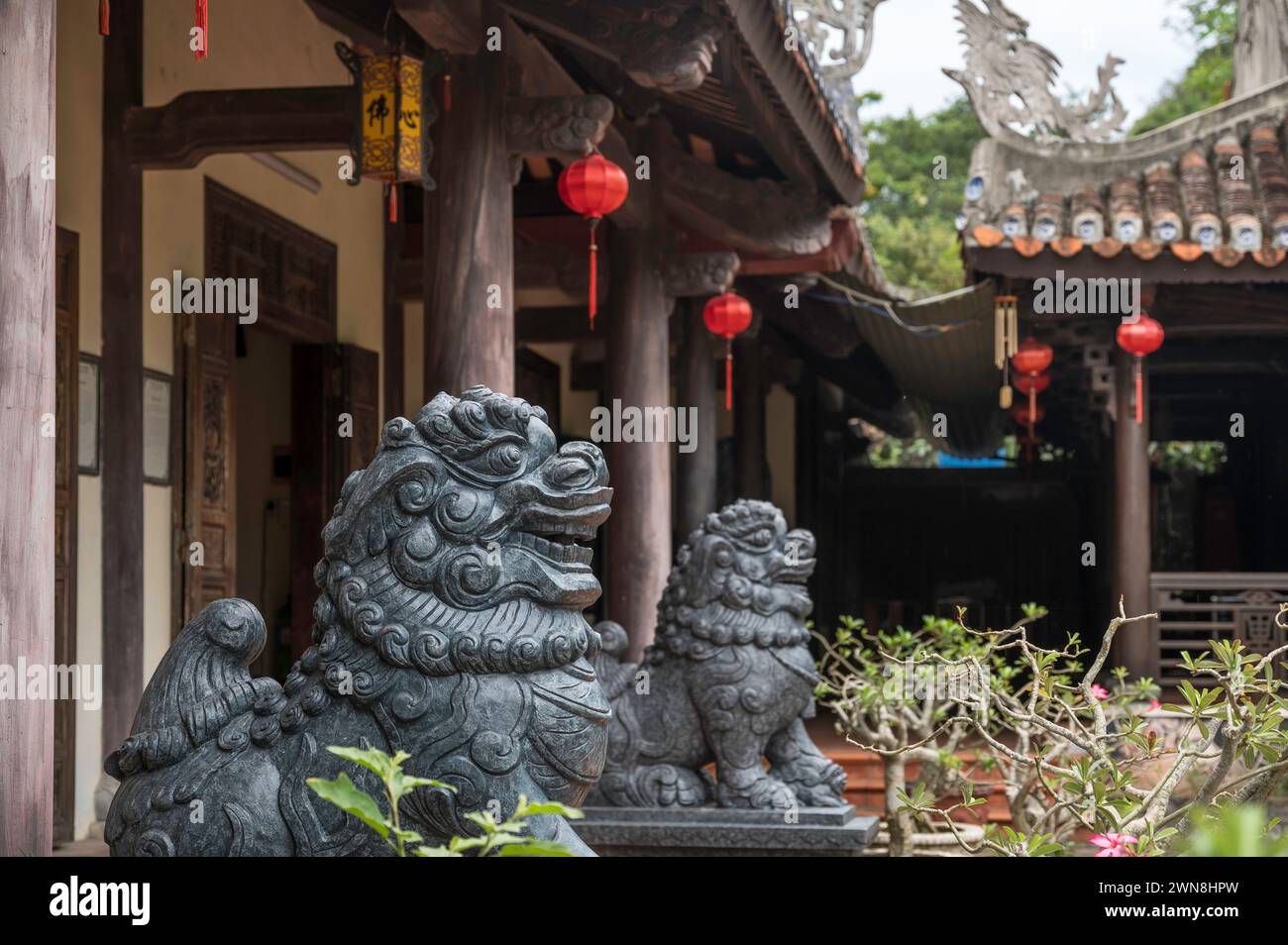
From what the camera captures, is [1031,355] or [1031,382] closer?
[1031,355]

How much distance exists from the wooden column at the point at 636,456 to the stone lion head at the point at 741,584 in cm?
215

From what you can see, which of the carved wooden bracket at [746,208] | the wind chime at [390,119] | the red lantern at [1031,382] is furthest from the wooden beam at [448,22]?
the red lantern at [1031,382]

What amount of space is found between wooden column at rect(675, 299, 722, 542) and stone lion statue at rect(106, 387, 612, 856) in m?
6.84

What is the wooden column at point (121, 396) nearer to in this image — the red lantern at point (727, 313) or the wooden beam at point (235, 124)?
the wooden beam at point (235, 124)

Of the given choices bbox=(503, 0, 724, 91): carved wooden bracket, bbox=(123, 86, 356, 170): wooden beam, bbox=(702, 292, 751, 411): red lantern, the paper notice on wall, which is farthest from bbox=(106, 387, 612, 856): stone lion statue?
bbox=(702, 292, 751, 411): red lantern

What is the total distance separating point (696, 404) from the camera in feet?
32.4

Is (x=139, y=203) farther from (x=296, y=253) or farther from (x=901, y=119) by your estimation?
(x=901, y=119)

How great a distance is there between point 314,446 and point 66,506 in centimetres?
256

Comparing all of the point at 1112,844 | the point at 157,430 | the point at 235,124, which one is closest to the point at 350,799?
the point at 1112,844

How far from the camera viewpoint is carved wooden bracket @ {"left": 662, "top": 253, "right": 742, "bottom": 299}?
26.5 feet

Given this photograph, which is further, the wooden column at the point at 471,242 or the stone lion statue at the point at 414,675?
the wooden column at the point at 471,242

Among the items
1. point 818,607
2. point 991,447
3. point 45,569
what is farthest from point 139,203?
point 991,447

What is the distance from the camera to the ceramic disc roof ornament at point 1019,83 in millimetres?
9391

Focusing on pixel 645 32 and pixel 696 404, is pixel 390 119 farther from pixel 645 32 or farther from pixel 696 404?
pixel 696 404
